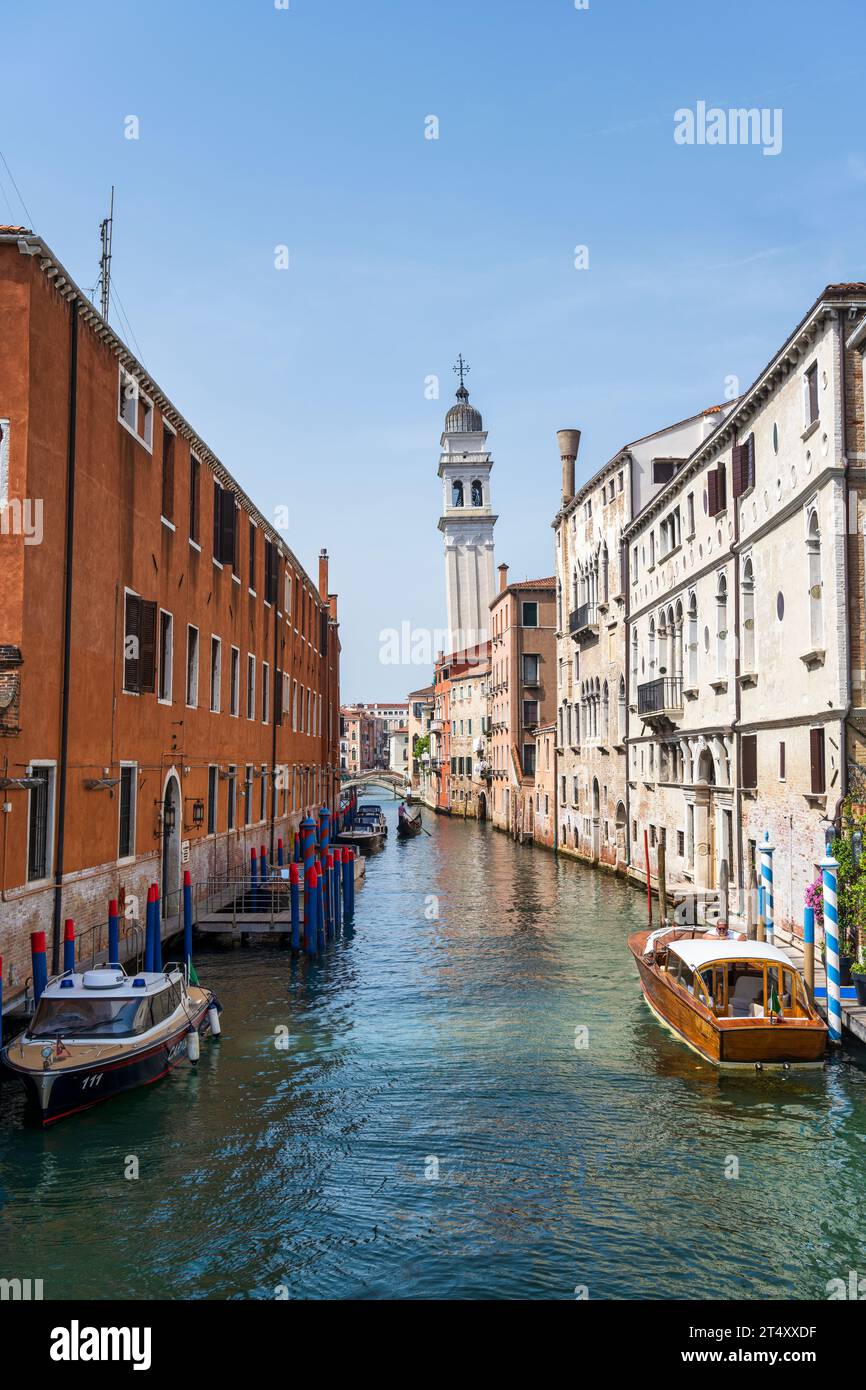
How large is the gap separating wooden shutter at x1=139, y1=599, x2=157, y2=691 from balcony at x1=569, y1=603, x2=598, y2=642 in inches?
807

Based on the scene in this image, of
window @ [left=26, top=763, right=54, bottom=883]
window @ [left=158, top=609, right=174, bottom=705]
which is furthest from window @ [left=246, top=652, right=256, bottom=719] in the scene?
window @ [left=26, top=763, right=54, bottom=883]

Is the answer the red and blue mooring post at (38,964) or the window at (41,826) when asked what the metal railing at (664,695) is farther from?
the red and blue mooring post at (38,964)

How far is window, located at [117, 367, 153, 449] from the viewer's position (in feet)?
55.9

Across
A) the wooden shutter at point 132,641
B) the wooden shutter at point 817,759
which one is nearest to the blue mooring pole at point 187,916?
the wooden shutter at point 132,641

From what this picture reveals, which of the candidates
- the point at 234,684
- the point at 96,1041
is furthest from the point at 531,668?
the point at 96,1041

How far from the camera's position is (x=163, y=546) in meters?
19.1

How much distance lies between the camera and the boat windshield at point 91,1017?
37.7ft

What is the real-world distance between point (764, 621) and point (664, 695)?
7413 mm

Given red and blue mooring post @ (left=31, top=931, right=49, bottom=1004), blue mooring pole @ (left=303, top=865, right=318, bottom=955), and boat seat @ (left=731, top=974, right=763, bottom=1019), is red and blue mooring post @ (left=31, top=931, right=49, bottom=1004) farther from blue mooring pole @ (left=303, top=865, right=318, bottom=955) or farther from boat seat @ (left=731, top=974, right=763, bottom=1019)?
blue mooring pole @ (left=303, top=865, right=318, bottom=955)

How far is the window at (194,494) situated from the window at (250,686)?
19.9 ft

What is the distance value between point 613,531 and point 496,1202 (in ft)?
88.2
